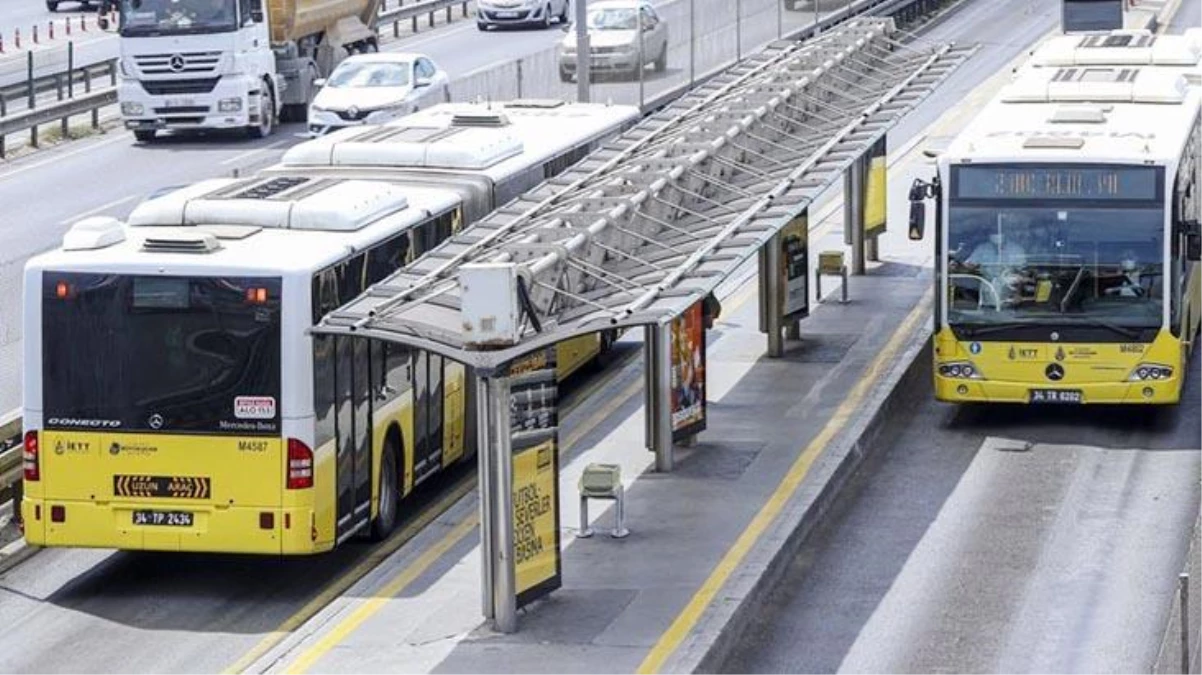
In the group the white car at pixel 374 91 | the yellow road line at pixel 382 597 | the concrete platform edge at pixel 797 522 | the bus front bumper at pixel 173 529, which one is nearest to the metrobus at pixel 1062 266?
the concrete platform edge at pixel 797 522

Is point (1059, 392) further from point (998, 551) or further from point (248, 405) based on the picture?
point (248, 405)

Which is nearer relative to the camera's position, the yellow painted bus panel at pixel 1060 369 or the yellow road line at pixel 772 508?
the yellow road line at pixel 772 508

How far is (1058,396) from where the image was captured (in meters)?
26.0

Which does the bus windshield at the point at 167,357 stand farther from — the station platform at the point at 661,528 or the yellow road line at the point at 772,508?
the yellow road line at the point at 772,508

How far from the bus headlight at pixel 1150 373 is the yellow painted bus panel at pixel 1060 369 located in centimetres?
3

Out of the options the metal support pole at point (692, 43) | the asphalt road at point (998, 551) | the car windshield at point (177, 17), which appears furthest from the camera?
the metal support pole at point (692, 43)

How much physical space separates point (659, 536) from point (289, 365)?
326 cm

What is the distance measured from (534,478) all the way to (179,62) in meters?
28.8

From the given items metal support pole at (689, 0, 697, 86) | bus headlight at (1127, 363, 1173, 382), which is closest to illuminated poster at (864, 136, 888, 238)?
bus headlight at (1127, 363, 1173, 382)

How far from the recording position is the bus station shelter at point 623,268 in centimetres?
1773

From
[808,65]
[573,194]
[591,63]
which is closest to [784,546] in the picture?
[573,194]

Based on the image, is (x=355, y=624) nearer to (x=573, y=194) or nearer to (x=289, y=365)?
(x=289, y=365)

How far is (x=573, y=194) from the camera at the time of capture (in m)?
22.3

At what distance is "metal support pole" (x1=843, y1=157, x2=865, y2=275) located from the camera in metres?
33.5
